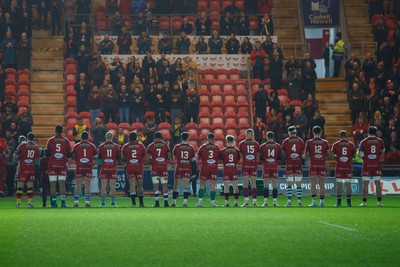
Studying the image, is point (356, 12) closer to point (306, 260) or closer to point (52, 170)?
point (52, 170)

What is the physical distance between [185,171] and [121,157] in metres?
2.03

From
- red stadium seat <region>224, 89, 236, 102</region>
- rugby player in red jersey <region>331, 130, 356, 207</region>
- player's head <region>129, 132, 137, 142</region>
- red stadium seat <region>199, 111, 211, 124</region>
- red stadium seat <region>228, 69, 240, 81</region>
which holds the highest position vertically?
red stadium seat <region>228, 69, 240, 81</region>

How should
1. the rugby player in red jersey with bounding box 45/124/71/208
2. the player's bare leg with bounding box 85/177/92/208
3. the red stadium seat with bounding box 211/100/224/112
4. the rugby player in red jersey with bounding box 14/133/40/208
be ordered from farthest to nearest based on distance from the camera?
the red stadium seat with bounding box 211/100/224/112, the rugby player in red jersey with bounding box 14/133/40/208, the player's bare leg with bounding box 85/177/92/208, the rugby player in red jersey with bounding box 45/124/71/208

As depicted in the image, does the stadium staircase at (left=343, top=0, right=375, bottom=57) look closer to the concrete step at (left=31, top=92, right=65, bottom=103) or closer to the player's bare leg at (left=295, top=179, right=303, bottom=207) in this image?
the concrete step at (left=31, top=92, right=65, bottom=103)

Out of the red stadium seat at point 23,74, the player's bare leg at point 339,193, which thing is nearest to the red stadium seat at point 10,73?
the red stadium seat at point 23,74

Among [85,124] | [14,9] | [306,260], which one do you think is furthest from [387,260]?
[14,9]

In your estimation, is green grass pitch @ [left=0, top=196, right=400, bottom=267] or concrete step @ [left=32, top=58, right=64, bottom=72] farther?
concrete step @ [left=32, top=58, right=64, bottom=72]

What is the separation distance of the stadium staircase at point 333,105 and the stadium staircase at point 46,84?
36.8 feet

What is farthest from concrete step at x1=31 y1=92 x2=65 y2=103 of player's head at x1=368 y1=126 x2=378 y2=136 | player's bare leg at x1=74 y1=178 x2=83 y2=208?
player's head at x1=368 y1=126 x2=378 y2=136

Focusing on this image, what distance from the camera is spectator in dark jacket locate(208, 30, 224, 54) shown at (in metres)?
40.8

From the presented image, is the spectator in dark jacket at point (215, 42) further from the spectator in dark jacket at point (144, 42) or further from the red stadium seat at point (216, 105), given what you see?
the spectator in dark jacket at point (144, 42)

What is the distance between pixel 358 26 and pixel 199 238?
2933 centimetres

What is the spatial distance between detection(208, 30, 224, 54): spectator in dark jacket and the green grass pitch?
1673 centimetres

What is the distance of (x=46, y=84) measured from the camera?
134 ft
